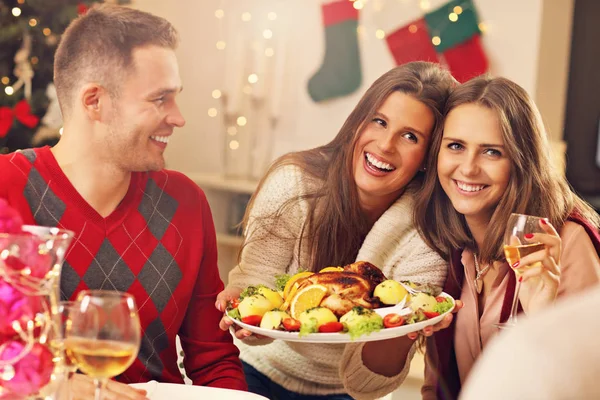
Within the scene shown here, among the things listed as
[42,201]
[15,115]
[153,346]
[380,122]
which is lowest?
[153,346]

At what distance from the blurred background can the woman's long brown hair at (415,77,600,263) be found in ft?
7.43

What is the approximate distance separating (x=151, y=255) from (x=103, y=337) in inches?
28.7

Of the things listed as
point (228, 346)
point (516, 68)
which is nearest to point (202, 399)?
point (228, 346)

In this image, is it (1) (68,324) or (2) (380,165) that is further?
(2) (380,165)

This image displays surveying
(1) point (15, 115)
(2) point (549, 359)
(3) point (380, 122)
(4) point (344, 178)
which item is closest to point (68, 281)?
(4) point (344, 178)

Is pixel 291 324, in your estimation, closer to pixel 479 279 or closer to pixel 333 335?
pixel 333 335

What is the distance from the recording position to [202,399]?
130 cm

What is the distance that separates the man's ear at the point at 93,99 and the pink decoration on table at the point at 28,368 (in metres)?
0.75

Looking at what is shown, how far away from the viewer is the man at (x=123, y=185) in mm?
1639

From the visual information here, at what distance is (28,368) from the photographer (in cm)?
103

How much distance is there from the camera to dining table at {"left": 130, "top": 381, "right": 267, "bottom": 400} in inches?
51.1

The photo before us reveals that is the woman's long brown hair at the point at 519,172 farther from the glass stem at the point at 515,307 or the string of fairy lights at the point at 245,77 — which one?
the string of fairy lights at the point at 245,77

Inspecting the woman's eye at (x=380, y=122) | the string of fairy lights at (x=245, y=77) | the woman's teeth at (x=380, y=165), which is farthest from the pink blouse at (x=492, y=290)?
the string of fairy lights at (x=245, y=77)

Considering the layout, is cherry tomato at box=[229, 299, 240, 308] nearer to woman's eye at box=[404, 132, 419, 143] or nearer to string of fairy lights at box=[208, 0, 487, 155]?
woman's eye at box=[404, 132, 419, 143]
